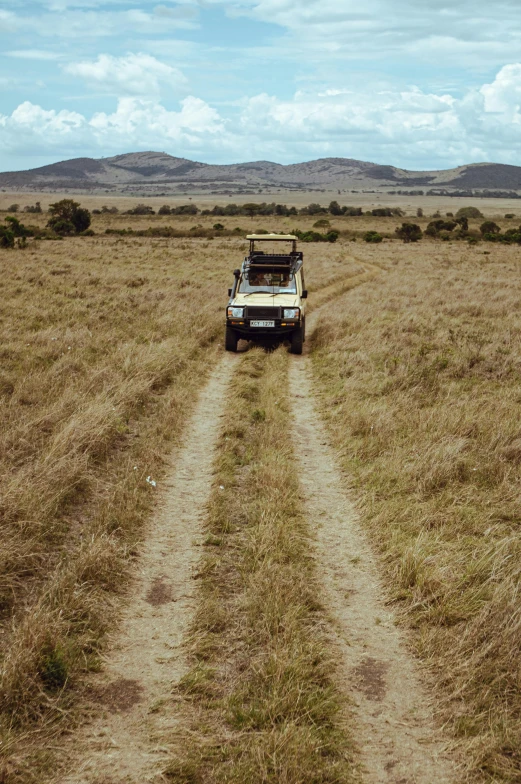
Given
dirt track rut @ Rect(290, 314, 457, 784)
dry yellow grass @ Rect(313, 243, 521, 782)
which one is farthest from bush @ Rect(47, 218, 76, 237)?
dirt track rut @ Rect(290, 314, 457, 784)

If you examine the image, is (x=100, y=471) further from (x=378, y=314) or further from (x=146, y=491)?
(x=378, y=314)

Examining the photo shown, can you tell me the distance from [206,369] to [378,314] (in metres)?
7.00

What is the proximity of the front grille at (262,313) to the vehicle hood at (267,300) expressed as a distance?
13cm

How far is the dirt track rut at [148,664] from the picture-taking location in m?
3.46

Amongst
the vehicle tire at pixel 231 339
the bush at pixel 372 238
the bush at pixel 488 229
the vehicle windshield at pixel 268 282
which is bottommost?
the vehicle tire at pixel 231 339

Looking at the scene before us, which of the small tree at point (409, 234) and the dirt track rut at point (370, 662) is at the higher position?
the small tree at point (409, 234)

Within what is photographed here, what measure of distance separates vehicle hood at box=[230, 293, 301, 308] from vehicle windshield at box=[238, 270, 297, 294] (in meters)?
0.31

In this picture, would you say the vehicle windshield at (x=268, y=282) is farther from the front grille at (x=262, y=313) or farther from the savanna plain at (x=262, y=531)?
the savanna plain at (x=262, y=531)

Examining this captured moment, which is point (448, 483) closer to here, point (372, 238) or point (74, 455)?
point (74, 455)

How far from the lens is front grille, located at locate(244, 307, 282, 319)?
13945mm

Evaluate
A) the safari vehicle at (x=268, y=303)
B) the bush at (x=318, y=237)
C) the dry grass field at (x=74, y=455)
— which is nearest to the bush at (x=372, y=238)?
the bush at (x=318, y=237)

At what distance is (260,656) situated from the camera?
421cm

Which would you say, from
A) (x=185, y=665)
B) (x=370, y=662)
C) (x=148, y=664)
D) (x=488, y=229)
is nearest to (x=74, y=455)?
(x=148, y=664)

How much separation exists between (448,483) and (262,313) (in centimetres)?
778
